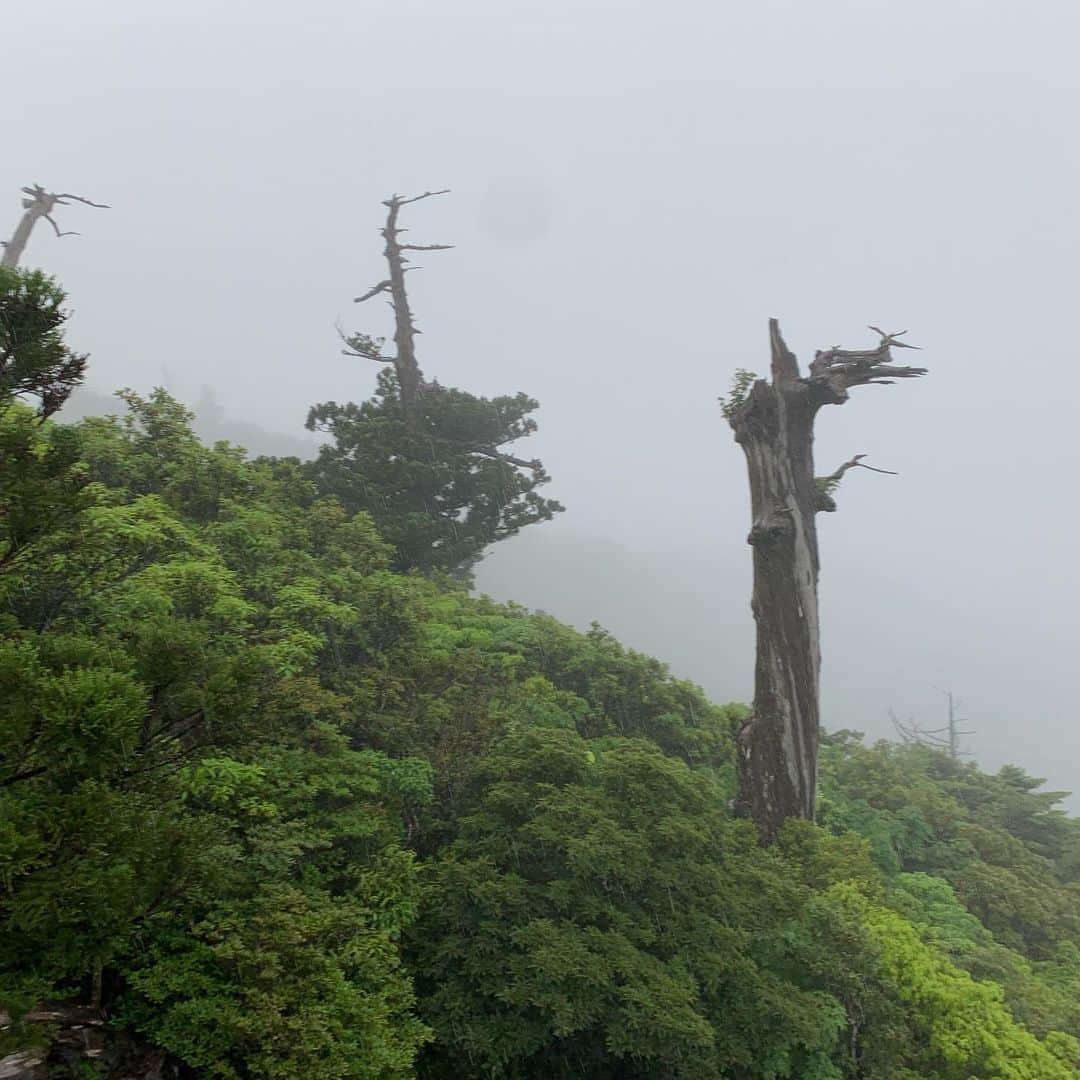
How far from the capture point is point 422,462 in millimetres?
17281

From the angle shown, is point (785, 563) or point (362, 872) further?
point (785, 563)

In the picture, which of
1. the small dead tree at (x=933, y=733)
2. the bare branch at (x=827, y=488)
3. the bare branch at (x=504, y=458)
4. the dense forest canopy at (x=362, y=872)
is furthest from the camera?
the small dead tree at (x=933, y=733)

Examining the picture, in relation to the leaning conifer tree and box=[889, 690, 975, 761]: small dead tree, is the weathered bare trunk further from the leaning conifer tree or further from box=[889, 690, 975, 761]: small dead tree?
box=[889, 690, 975, 761]: small dead tree

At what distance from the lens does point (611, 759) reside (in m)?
6.04

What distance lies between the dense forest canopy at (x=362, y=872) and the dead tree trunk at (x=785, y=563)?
1215 mm

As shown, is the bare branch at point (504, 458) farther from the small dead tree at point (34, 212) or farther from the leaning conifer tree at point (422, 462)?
the small dead tree at point (34, 212)

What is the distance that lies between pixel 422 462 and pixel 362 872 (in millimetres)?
13387

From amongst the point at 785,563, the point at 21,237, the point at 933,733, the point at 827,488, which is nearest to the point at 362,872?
the point at 785,563

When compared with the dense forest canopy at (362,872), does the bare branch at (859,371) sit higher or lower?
higher

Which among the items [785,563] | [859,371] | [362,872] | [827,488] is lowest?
[362,872]

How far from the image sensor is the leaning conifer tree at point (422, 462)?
54.6ft

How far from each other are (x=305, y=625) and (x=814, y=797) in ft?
24.4

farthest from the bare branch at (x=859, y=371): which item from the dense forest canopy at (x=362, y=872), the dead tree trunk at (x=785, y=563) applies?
the dense forest canopy at (x=362, y=872)

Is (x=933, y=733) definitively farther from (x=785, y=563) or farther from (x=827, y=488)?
(x=785, y=563)
